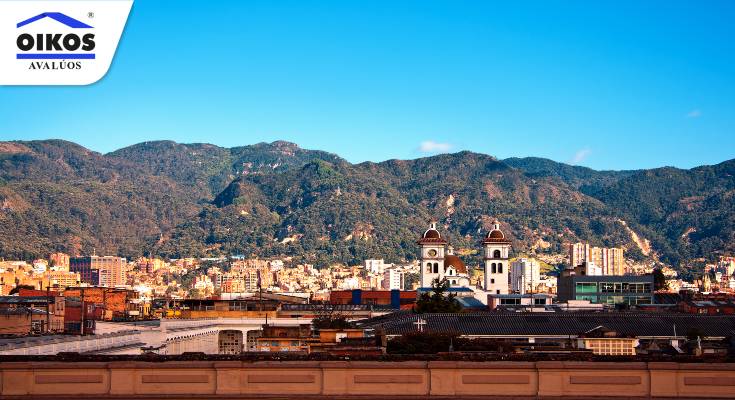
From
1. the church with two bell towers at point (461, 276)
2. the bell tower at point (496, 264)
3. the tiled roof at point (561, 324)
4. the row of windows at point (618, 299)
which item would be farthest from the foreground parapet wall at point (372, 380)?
the bell tower at point (496, 264)

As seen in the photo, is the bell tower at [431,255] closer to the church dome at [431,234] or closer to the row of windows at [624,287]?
the church dome at [431,234]

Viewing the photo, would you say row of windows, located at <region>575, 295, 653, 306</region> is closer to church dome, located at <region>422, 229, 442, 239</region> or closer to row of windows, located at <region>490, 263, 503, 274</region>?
row of windows, located at <region>490, 263, 503, 274</region>

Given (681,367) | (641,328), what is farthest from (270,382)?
(641,328)

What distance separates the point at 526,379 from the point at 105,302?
445 ft

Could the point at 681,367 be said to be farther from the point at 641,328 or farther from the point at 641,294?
the point at 641,294

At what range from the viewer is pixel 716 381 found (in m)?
30.7

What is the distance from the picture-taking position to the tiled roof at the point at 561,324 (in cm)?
7644

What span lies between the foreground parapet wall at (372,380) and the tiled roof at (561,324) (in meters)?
41.9

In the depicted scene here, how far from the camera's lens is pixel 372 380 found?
101ft

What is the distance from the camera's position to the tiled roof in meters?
76.4

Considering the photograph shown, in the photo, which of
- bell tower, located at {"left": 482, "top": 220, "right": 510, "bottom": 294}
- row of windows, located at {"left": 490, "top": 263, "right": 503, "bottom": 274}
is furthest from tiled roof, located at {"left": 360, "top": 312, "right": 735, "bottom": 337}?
row of windows, located at {"left": 490, "top": 263, "right": 503, "bottom": 274}

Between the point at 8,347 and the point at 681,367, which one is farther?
the point at 8,347

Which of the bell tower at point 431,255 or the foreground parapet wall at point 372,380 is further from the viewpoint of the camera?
the bell tower at point 431,255

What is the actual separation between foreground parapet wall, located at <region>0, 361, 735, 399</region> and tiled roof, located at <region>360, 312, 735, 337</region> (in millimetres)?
41853
